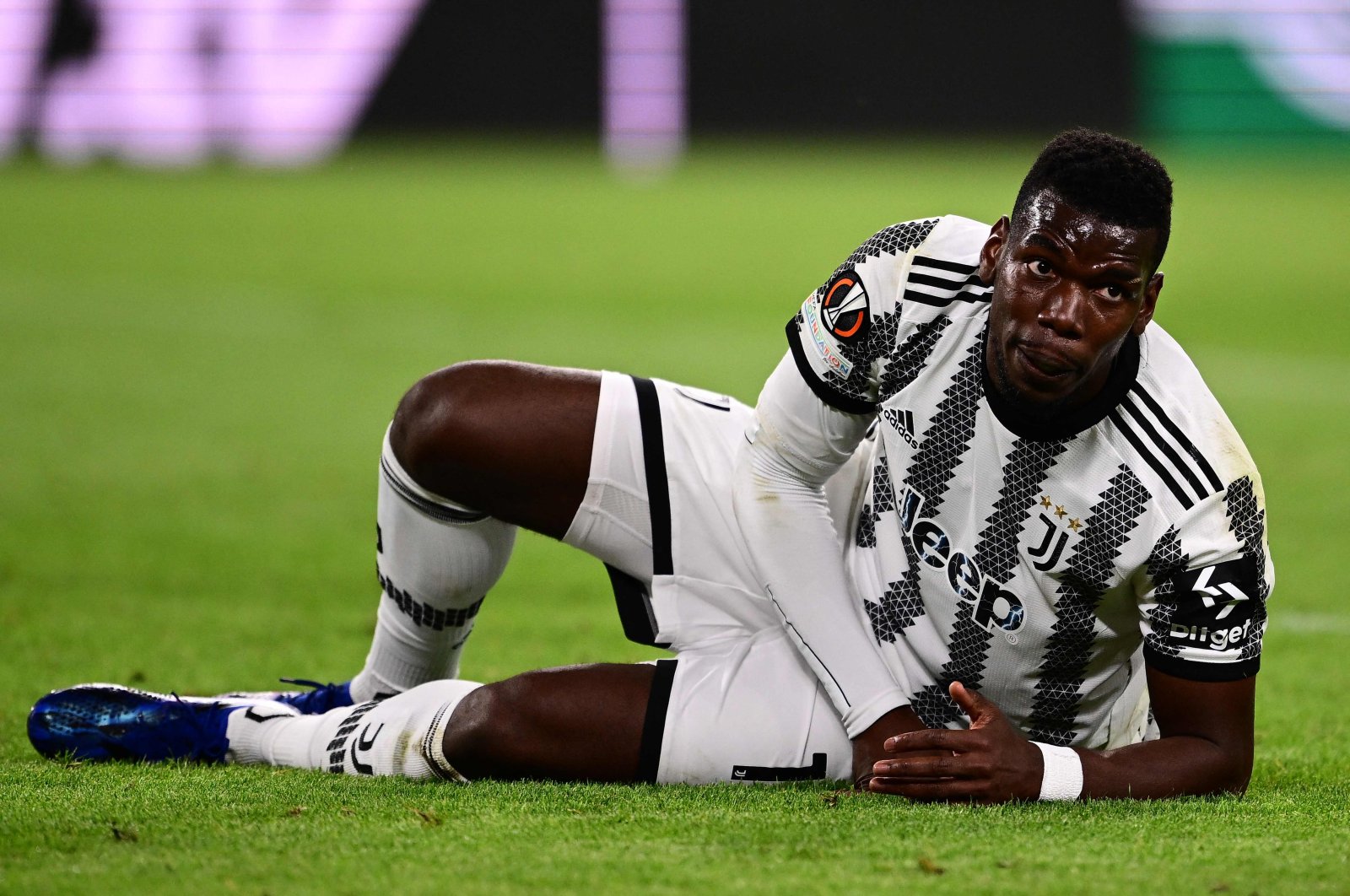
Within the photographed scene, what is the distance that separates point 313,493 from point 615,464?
318 cm

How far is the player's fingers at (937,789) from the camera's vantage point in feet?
8.68

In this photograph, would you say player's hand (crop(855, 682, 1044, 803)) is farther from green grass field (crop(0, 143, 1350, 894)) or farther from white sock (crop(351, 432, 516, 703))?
white sock (crop(351, 432, 516, 703))

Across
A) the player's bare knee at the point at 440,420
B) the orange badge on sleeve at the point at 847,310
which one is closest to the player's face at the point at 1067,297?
the orange badge on sleeve at the point at 847,310

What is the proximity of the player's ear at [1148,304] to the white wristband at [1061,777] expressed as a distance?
2.19 ft

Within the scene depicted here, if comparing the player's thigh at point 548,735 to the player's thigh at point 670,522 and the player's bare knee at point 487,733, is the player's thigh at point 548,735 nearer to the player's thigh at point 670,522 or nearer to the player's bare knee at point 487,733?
the player's bare knee at point 487,733

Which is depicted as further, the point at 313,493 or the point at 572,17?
the point at 572,17

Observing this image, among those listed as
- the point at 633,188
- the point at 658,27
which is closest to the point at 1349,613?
the point at 633,188

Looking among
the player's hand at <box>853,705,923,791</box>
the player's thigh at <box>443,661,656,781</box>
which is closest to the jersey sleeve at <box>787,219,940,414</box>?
the player's hand at <box>853,705,923,791</box>

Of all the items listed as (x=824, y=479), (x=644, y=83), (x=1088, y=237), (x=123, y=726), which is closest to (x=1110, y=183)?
(x=1088, y=237)

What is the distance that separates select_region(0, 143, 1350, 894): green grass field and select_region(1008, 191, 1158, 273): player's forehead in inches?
32.8

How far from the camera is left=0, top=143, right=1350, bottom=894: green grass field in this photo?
243 centimetres

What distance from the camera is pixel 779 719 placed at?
2.93 meters

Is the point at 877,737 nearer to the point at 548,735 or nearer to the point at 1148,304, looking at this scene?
the point at 548,735

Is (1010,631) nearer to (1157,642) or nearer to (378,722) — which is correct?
(1157,642)
